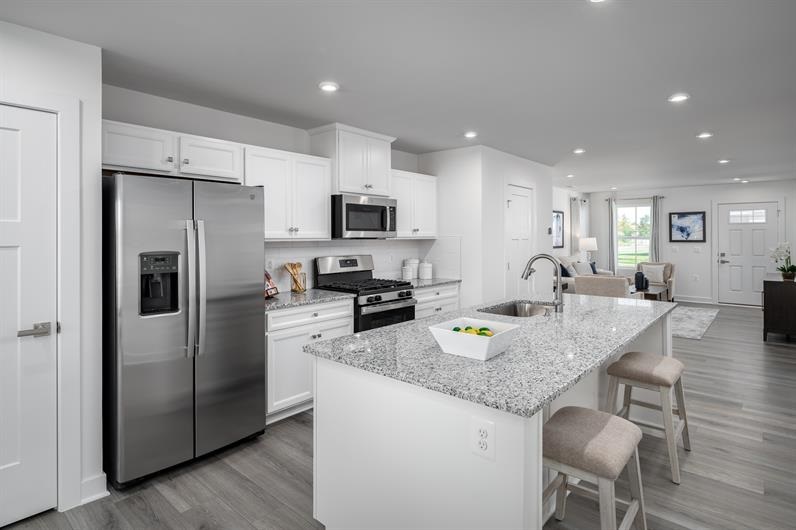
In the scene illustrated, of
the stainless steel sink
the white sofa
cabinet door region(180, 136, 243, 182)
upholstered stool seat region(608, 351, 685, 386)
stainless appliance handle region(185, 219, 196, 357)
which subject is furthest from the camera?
the white sofa

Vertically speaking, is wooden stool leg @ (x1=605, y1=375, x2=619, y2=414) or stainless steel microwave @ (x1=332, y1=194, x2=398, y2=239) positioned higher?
stainless steel microwave @ (x1=332, y1=194, x2=398, y2=239)

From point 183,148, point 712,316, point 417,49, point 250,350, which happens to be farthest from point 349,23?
point 712,316

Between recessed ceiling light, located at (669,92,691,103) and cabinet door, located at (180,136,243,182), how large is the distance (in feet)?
11.0

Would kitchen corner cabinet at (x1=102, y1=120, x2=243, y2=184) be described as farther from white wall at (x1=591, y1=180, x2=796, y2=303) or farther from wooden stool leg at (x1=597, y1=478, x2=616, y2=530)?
white wall at (x1=591, y1=180, x2=796, y2=303)

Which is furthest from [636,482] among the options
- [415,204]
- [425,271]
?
[415,204]

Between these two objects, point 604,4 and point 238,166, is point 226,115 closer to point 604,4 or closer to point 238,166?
point 238,166

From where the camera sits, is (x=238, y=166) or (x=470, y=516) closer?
(x=470, y=516)

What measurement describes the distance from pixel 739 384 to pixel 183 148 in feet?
17.0

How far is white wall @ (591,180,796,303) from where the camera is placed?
28.4 feet

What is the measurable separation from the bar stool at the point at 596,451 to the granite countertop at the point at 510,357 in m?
0.24

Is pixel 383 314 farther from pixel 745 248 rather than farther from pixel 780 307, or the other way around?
pixel 745 248

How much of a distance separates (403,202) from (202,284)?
2.67m

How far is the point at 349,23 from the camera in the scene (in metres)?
2.27

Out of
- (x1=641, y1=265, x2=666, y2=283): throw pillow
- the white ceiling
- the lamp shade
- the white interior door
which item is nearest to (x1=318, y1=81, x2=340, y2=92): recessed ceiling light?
the white ceiling
